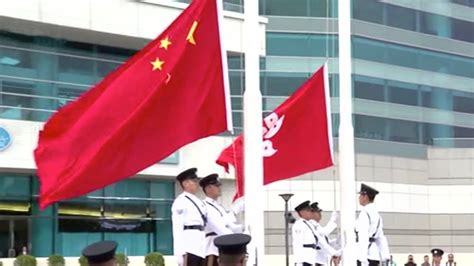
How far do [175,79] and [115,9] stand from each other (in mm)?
20618

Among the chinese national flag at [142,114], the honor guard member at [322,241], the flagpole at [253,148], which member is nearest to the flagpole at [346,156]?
the honor guard member at [322,241]

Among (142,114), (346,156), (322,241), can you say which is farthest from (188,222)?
(322,241)

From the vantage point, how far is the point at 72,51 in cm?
3100

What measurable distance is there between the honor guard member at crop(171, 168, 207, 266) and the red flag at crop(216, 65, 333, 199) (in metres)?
3.55

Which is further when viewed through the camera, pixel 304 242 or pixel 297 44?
pixel 297 44

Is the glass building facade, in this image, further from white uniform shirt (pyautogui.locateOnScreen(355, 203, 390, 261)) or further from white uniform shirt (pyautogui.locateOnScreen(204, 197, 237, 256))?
white uniform shirt (pyautogui.locateOnScreen(204, 197, 237, 256))

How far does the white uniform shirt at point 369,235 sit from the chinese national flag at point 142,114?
3.57 m

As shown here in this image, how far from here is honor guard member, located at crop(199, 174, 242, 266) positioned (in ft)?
34.4

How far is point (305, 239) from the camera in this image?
46.3 feet

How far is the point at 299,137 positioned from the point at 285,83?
865 inches

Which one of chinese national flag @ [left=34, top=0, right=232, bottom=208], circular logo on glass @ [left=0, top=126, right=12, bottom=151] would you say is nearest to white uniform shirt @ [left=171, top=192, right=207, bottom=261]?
chinese national flag @ [left=34, top=0, right=232, bottom=208]

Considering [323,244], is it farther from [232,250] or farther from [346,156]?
[232,250]

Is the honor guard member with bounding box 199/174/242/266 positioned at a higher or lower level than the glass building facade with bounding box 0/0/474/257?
lower

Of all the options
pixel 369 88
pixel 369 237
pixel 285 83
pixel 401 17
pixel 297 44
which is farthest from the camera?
pixel 401 17
